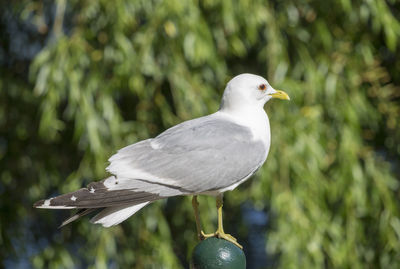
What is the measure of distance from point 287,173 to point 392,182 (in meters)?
0.55

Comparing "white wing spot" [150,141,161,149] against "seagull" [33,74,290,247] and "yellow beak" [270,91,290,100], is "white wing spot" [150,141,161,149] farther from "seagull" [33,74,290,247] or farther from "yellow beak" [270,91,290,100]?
"yellow beak" [270,91,290,100]

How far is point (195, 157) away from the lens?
65.7 inches

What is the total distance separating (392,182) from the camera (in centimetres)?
299

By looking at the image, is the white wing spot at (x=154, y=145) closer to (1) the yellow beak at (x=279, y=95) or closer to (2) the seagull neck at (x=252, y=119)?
(2) the seagull neck at (x=252, y=119)

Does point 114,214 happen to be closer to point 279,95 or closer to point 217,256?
point 217,256

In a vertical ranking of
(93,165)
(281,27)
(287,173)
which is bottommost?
(287,173)

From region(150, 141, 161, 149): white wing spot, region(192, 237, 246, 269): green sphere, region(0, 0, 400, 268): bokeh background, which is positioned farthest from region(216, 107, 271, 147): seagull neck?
region(0, 0, 400, 268): bokeh background

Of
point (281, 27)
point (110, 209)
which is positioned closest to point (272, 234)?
point (281, 27)

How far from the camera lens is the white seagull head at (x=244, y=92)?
1.75 metres

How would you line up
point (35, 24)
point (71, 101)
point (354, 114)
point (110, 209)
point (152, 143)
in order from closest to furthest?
point (110, 209) < point (152, 143) < point (71, 101) < point (354, 114) < point (35, 24)

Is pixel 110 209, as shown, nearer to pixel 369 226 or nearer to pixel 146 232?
pixel 146 232

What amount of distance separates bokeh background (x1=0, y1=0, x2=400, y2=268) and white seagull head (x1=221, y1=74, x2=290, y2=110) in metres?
0.94

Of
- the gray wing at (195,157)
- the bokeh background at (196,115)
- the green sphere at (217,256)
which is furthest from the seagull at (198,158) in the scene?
the bokeh background at (196,115)

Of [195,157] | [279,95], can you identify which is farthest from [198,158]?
[279,95]
